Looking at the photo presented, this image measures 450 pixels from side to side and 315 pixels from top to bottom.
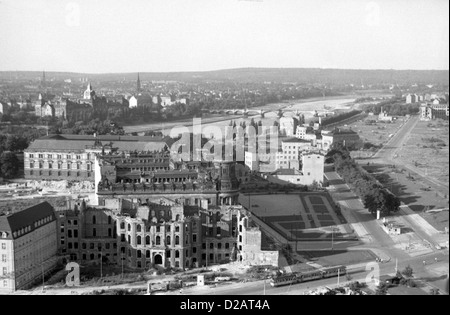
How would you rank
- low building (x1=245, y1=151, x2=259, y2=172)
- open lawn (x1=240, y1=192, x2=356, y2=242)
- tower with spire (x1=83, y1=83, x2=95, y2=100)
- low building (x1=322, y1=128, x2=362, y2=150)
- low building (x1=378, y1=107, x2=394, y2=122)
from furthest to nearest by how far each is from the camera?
tower with spire (x1=83, y1=83, x2=95, y2=100)
low building (x1=378, y1=107, x2=394, y2=122)
low building (x1=322, y1=128, x2=362, y2=150)
low building (x1=245, y1=151, x2=259, y2=172)
open lawn (x1=240, y1=192, x2=356, y2=242)

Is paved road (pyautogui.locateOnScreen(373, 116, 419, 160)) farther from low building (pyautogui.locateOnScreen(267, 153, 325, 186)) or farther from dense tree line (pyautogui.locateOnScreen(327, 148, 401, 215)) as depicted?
low building (pyautogui.locateOnScreen(267, 153, 325, 186))

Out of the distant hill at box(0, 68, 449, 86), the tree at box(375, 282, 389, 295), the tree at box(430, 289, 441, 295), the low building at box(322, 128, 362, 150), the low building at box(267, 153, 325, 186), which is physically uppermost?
the distant hill at box(0, 68, 449, 86)

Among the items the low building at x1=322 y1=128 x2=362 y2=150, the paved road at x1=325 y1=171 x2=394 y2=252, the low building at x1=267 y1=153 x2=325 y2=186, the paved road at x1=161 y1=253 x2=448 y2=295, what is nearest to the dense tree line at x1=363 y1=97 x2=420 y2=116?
the low building at x1=322 y1=128 x2=362 y2=150

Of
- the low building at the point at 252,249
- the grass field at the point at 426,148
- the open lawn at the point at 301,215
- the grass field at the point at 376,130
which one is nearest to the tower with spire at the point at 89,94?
the grass field at the point at 376,130

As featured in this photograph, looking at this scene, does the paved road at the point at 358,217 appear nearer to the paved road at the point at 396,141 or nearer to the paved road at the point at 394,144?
the paved road at the point at 394,144

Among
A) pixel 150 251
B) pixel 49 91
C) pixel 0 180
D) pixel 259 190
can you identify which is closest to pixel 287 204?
pixel 259 190

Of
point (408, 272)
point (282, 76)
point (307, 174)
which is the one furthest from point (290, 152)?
point (408, 272)

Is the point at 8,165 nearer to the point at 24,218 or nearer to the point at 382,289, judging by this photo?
the point at 24,218
